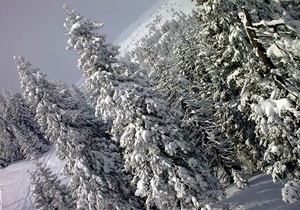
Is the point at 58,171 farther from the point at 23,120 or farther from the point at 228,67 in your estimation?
the point at 228,67

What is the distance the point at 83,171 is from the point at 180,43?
68.9ft

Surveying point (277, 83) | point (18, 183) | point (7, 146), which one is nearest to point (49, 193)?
point (277, 83)

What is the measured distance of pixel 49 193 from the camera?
121 feet

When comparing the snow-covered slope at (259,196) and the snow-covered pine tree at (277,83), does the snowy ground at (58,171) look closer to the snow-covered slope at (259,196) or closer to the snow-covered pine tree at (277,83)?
the snow-covered slope at (259,196)

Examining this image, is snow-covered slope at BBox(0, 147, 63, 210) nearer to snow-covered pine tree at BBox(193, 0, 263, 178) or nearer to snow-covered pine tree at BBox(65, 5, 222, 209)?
snow-covered pine tree at BBox(193, 0, 263, 178)

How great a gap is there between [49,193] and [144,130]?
71.4ft

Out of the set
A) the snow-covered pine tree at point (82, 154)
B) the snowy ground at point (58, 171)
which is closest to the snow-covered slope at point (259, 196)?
the snowy ground at point (58, 171)

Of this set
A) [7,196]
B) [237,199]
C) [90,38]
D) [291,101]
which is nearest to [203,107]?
[237,199]

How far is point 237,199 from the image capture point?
94.0 ft

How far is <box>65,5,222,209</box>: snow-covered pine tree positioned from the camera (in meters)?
20.6

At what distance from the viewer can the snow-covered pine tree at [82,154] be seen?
26172 mm

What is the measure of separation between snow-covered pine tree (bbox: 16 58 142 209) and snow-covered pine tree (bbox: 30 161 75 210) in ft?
28.9

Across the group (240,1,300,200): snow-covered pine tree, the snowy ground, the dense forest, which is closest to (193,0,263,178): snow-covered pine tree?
the dense forest

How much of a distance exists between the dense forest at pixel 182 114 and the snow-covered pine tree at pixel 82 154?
0.28 ft
